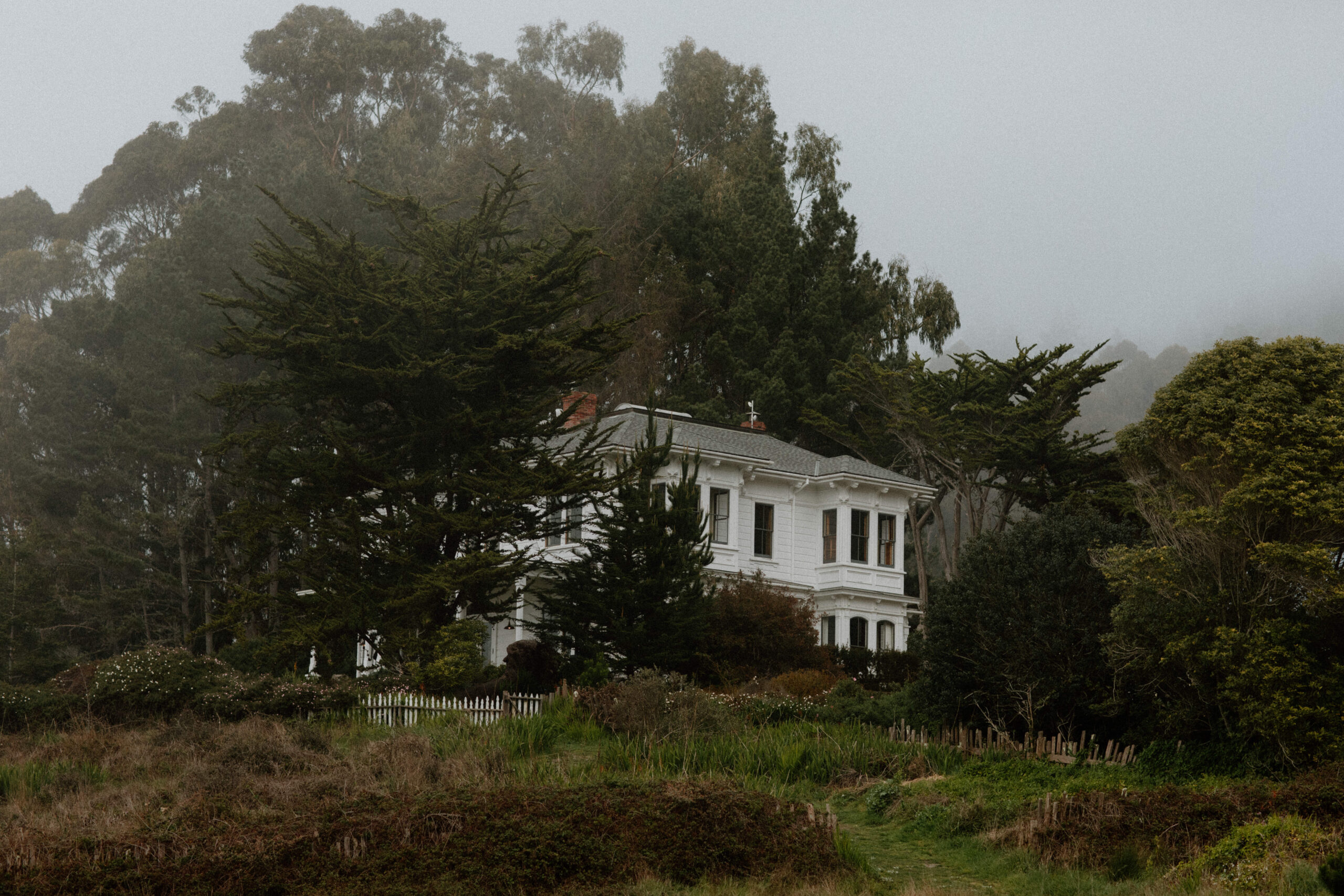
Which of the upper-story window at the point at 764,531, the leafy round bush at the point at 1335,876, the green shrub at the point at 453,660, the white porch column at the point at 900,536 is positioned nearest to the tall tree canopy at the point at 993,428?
the white porch column at the point at 900,536

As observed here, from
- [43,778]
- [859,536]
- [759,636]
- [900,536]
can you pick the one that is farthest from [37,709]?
[900,536]

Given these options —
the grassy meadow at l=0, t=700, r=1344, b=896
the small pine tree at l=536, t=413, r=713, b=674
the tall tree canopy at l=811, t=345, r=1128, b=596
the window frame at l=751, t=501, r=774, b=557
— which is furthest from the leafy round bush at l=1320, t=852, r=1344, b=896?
the window frame at l=751, t=501, r=774, b=557

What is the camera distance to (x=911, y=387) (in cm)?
3944

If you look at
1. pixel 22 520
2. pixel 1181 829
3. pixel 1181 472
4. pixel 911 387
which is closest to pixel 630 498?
pixel 1181 472

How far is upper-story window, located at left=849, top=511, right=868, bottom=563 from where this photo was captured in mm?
36094

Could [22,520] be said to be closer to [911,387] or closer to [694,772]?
[911,387]

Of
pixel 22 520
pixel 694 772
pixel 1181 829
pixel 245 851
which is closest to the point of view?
pixel 245 851

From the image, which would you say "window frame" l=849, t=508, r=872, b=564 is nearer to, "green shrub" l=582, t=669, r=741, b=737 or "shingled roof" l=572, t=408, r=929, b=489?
"shingled roof" l=572, t=408, r=929, b=489

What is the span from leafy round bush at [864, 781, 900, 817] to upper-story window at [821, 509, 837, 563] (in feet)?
65.3

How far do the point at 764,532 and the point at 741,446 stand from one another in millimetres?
2713

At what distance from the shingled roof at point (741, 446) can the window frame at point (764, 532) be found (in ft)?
4.27

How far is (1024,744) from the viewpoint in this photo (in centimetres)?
1830

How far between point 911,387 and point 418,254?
59.7ft

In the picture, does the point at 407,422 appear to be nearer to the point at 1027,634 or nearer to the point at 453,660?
the point at 453,660
